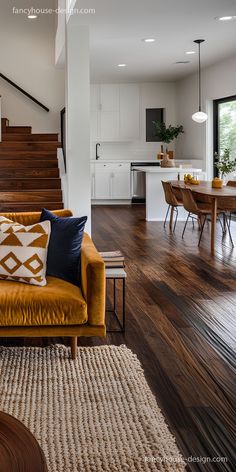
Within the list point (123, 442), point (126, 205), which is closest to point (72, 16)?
point (123, 442)

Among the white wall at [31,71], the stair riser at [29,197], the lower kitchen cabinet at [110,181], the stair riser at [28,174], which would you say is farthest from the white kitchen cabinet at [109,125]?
the stair riser at [29,197]

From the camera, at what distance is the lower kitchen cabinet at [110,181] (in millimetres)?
12219

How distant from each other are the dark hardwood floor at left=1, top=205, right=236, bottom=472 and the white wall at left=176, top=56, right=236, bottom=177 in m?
3.61

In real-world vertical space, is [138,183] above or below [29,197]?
above

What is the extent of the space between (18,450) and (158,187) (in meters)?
7.98

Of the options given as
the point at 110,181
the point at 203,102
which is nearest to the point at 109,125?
the point at 110,181

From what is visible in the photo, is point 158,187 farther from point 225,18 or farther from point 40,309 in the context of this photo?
point 40,309

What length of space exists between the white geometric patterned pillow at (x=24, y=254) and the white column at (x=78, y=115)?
2940 millimetres

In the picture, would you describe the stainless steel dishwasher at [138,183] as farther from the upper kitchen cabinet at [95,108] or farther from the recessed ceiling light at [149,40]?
the recessed ceiling light at [149,40]

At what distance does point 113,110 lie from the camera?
12.6 meters

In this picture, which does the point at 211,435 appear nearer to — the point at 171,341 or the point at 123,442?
the point at 123,442

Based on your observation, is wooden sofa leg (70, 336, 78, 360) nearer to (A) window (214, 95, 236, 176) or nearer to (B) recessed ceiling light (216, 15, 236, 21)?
(B) recessed ceiling light (216, 15, 236, 21)

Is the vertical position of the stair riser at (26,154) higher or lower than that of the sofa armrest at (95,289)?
higher

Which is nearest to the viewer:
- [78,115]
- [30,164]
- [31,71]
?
[78,115]
